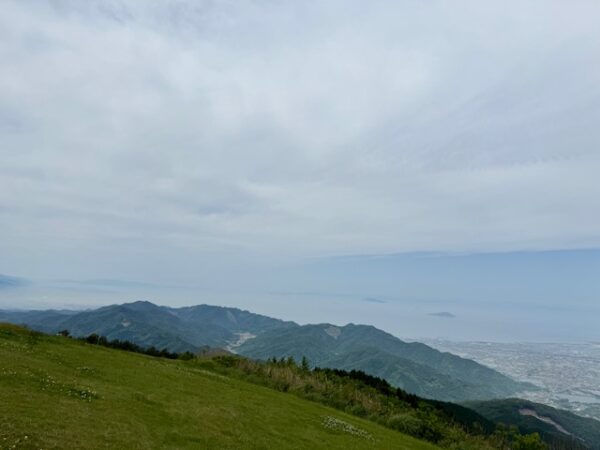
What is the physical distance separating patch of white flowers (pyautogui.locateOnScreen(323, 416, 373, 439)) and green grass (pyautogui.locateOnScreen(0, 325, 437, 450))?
0.06 metres

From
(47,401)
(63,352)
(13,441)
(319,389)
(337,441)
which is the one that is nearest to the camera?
(13,441)

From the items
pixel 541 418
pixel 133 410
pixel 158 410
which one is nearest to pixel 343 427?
pixel 158 410

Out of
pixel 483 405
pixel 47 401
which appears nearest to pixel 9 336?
pixel 47 401

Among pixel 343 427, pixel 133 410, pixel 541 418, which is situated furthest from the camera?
pixel 541 418

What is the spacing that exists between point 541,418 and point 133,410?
20656 centimetres

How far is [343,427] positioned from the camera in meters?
20.4

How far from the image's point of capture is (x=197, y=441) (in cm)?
1304

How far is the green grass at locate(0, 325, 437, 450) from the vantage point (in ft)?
36.9

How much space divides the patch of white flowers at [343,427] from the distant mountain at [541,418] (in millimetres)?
169168

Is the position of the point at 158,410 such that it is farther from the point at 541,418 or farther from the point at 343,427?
the point at 541,418

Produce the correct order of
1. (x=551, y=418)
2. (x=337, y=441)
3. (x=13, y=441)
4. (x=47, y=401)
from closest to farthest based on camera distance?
(x=13, y=441)
(x=47, y=401)
(x=337, y=441)
(x=551, y=418)

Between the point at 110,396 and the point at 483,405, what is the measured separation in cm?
20426

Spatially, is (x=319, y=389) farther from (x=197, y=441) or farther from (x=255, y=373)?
(x=197, y=441)

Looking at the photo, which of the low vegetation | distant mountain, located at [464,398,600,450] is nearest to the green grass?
the low vegetation
